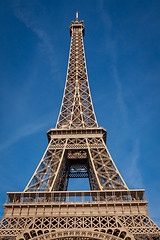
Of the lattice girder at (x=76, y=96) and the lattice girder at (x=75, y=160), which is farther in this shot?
the lattice girder at (x=76, y=96)

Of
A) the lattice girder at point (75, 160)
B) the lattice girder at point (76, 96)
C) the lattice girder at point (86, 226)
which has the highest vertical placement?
the lattice girder at point (76, 96)

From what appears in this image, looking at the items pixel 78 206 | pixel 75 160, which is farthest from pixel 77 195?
pixel 75 160

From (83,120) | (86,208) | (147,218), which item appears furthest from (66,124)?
(147,218)

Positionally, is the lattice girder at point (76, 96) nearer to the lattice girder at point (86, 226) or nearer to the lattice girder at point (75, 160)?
the lattice girder at point (75, 160)

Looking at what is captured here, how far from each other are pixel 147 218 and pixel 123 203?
234cm

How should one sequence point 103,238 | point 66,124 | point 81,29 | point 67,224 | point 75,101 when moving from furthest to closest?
point 81,29, point 75,101, point 66,124, point 67,224, point 103,238

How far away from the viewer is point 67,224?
21656 millimetres

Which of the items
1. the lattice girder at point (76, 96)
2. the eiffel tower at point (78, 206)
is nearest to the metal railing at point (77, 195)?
the eiffel tower at point (78, 206)

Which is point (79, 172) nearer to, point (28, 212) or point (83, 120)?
point (83, 120)

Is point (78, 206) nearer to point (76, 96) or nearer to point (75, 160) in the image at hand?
point (75, 160)

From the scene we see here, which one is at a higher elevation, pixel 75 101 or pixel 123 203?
pixel 75 101

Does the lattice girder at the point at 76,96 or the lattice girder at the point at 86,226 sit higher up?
the lattice girder at the point at 76,96

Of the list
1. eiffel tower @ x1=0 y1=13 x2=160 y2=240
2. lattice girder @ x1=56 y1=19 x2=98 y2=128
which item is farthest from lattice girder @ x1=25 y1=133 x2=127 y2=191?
lattice girder @ x1=56 y1=19 x2=98 y2=128

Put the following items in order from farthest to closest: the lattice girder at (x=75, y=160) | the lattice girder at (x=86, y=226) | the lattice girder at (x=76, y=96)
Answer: the lattice girder at (x=76, y=96) < the lattice girder at (x=75, y=160) < the lattice girder at (x=86, y=226)
